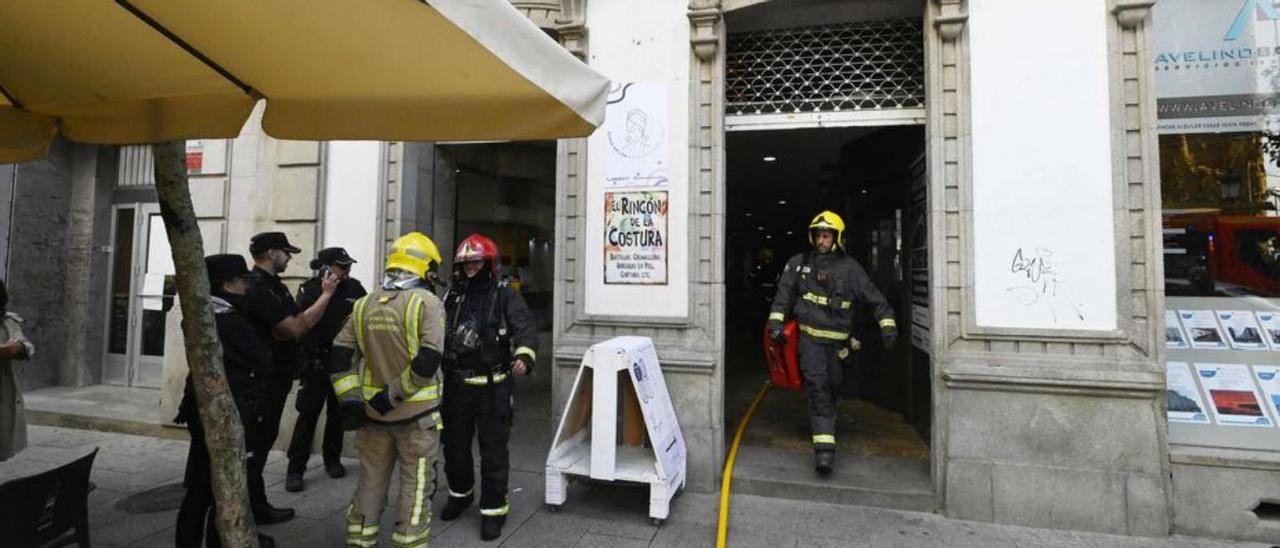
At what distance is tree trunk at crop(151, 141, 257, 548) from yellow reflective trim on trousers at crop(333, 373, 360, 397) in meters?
0.55

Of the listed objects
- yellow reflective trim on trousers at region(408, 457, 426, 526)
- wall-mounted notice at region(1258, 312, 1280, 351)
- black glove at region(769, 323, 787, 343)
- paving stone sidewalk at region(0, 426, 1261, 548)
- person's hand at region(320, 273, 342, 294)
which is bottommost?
paving stone sidewalk at region(0, 426, 1261, 548)

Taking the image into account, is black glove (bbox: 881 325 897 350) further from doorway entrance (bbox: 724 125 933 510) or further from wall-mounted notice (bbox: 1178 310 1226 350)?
wall-mounted notice (bbox: 1178 310 1226 350)

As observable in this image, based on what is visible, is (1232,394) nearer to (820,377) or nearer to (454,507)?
(820,377)

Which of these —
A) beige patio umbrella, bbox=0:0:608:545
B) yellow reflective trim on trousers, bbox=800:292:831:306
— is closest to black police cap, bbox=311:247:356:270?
beige patio umbrella, bbox=0:0:608:545

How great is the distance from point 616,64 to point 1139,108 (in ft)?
13.6

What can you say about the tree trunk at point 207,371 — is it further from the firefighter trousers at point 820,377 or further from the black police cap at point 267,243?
the firefighter trousers at point 820,377

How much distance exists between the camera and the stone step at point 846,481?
475cm

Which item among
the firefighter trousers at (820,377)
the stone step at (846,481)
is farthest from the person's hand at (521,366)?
the firefighter trousers at (820,377)

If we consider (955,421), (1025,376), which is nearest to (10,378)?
(955,421)

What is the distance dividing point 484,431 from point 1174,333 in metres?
5.40

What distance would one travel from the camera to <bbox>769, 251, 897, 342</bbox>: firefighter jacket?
5270mm

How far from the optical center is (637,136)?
5.45 m

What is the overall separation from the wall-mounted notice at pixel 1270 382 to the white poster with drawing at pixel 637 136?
4.86m

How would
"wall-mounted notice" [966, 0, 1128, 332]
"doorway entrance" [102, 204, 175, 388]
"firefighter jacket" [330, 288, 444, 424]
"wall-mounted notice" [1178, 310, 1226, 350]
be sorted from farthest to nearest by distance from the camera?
1. "doorway entrance" [102, 204, 175, 388]
2. "wall-mounted notice" [1178, 310, 1226, 350]
3. "wall-mounted notice" [966, 0, 1128, 332]
4. "firefighter jacket" [330, 288, 444, 424]
